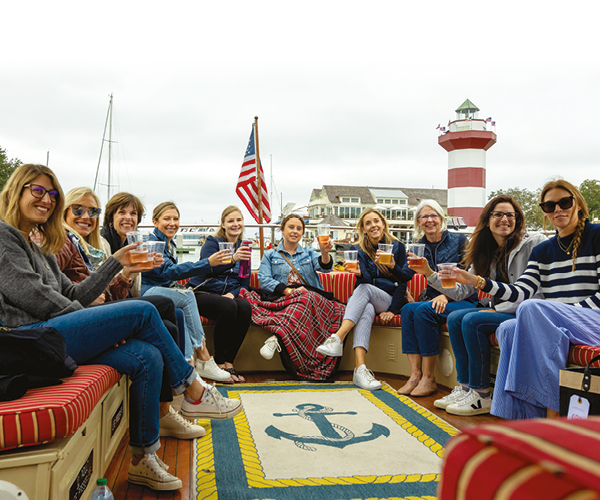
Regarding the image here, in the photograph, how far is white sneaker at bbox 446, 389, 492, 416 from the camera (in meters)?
2.98

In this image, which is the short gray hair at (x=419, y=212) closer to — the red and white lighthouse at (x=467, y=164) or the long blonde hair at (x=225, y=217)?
the long blonde hair at (x=225, y=217)

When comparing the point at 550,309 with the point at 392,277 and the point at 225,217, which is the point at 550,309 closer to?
the point at 392,277

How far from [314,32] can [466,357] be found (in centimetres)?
577

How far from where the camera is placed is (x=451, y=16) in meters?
9.84

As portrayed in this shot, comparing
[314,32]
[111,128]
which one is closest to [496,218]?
[314,32]

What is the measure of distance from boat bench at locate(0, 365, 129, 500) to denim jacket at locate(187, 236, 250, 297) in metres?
2.27

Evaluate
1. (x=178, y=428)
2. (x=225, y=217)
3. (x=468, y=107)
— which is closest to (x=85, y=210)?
(x=178, y=428)

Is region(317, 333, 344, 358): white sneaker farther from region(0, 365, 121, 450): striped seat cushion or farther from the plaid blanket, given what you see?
region(0, 365, 121, 450): striped seat cushion

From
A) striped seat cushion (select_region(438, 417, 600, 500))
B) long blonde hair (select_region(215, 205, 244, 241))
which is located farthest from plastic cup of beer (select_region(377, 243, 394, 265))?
striped seat cushion (select_region(438, 417, 600, 500))

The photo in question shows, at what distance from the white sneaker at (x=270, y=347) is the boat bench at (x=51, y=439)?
2.07 meters

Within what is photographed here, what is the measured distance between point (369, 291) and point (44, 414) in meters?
2.95

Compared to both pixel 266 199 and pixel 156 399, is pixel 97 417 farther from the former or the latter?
pixel 266 199

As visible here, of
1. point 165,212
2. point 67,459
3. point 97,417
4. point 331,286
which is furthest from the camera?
point 331,286

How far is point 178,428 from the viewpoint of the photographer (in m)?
2.52
